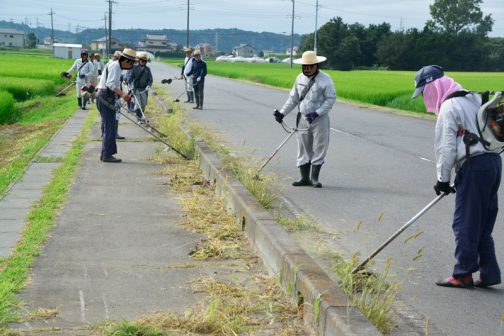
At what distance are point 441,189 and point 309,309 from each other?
162 centimetres

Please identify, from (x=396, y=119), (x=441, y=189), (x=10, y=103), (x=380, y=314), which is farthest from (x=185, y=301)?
(x=10, y=103)

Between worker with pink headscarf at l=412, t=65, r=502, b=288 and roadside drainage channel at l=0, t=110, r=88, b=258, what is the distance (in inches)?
139

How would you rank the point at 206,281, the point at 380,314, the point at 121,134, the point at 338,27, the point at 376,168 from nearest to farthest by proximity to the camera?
the point at 380,314 → the point at 206,281 → the point at 376,168 → the point at 121,134 → the point at 338,27

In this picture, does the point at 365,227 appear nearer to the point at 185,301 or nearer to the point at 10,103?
the point at 185,301

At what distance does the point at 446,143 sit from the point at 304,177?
16.1 feet

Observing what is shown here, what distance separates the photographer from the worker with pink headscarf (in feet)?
19.0

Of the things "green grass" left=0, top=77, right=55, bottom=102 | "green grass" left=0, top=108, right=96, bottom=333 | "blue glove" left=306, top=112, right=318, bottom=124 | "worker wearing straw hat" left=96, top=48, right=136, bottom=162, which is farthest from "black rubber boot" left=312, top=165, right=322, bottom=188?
"green grass" left=0, top=77, right=55, bottom=102

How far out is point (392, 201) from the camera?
381 inches

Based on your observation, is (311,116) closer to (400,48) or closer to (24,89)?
(24,89)

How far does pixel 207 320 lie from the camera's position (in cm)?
477

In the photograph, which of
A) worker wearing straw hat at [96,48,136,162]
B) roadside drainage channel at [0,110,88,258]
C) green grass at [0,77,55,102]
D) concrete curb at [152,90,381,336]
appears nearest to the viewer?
concrete curb at [152,90,381,336]

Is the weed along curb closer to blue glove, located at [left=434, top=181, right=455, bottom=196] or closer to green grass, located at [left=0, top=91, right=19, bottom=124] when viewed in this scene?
blue glove, located at [left=434, top=181, right=455, bottom=196]

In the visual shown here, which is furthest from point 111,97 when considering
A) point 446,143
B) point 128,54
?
point 446,143

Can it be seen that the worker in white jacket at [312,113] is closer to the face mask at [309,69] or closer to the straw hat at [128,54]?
the face mask at [309,69]
